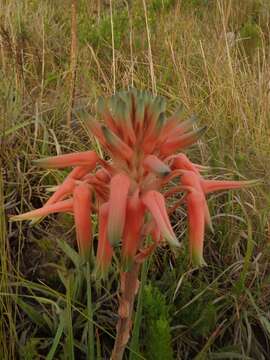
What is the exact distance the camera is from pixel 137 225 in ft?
3.69

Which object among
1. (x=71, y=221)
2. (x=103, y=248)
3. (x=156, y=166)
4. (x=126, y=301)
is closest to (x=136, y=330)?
(x=126, y=301)

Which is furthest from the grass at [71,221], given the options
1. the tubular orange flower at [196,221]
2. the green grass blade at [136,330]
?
the tubular orange flower at [196,221]

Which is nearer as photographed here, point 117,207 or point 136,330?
point 117,207

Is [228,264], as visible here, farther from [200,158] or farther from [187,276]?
[200,158]

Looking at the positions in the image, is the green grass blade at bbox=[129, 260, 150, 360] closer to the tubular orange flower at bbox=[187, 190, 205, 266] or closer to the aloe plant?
the aloe plant

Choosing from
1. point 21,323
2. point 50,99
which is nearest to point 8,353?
point 21,323

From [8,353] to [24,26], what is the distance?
2.77m

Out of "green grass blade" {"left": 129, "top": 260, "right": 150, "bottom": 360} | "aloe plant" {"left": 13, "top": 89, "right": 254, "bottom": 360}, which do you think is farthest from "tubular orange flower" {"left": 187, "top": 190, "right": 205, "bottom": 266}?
"green grass blade" {"left": 129, "top": 260, "right": 150, "bottom": 360}

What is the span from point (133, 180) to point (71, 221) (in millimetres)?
1180

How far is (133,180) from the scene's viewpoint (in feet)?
4.00

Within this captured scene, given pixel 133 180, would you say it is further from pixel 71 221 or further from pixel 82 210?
pixel 71 221

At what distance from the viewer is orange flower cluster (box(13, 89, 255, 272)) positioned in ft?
3.70

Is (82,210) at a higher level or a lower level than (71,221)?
higher

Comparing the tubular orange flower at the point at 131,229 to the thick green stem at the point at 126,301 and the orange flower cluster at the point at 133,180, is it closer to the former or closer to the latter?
the orange flower cluster at the point at 133,180
